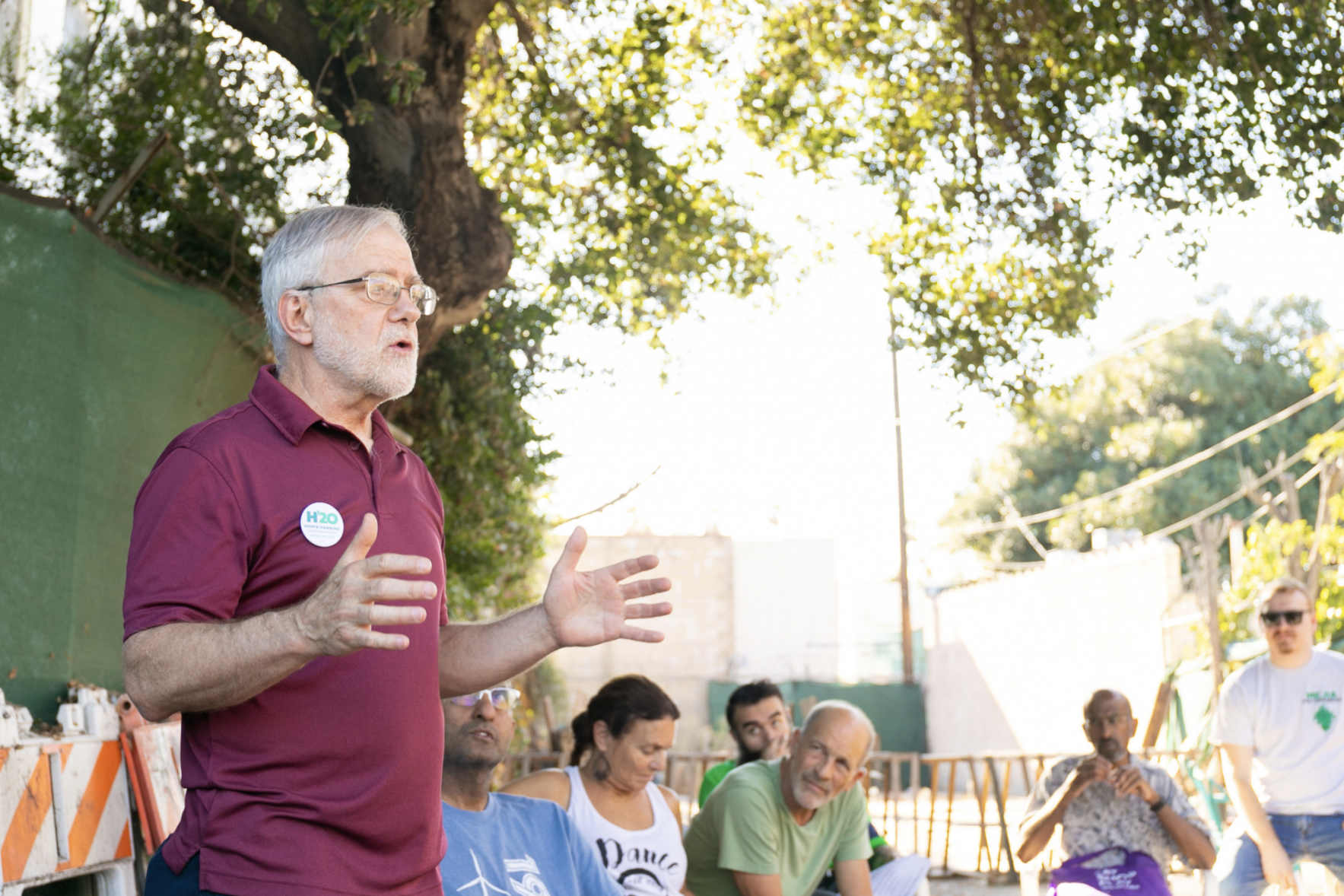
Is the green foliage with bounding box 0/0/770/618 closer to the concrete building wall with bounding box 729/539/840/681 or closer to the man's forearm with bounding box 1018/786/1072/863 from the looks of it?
the man's forearm with bounding box 1018/786/1072/863

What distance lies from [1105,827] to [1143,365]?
91.7ft

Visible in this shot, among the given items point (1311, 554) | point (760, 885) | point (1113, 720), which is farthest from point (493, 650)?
point (1311, 554)

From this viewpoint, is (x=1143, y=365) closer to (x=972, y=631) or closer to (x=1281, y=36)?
(x=972, y=631)

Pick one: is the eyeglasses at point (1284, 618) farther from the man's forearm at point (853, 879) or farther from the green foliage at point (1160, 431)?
the green foliage at point (1160, 431)

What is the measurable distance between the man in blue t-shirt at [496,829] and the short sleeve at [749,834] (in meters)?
0.86

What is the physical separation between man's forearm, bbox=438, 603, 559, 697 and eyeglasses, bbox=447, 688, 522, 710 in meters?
1.67

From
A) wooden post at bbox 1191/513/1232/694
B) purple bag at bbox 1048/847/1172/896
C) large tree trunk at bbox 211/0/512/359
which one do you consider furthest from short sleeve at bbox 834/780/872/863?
wooden post at bbox 1191/513/1232/694

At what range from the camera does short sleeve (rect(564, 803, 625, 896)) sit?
3.76 meters

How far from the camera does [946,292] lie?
8.36 m

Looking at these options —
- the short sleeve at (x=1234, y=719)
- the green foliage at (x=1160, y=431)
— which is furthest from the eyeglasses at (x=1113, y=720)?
the green foliage at (x=1160, y=431)

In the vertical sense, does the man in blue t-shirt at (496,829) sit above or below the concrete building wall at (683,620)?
below

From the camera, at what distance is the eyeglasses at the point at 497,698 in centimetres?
390

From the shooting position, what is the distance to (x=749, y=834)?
4.62m

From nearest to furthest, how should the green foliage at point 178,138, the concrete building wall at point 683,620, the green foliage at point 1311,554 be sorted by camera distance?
the green foliage at point 178,138 < the green foliage at point 1311,554 < the concrete building wall at point 683,620
